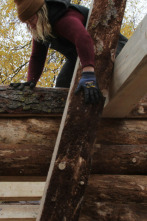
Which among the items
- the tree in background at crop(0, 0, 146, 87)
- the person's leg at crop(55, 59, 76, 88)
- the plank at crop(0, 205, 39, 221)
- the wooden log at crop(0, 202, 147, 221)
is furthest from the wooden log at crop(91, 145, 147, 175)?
the tree in background at crop(0, 0, 146, 87)

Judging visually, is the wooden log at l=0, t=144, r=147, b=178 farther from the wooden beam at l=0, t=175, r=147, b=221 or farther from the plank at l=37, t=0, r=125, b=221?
the plank at l=37, t=0, r=125, b=221

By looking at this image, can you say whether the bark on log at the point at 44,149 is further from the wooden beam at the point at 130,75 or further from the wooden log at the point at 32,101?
the wooden beam at the point at 130,75

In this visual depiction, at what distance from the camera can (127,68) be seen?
174cm

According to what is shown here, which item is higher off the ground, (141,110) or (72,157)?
(141,110)

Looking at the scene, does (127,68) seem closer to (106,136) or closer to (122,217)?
(106,136)

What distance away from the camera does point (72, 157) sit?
165cm

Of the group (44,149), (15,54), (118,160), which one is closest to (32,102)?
(44,149)

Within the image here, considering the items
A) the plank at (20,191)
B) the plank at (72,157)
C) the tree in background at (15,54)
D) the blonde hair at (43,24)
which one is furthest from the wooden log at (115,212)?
the tree in background at (15,54)

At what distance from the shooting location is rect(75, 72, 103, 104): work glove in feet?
5.81

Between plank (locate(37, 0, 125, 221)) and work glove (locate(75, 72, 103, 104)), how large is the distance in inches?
1.9

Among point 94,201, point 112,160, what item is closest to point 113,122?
point 112,160

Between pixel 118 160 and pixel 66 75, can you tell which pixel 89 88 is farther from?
pixel 66 75

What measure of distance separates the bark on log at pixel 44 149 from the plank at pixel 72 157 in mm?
538

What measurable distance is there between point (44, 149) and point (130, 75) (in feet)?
3.18
